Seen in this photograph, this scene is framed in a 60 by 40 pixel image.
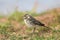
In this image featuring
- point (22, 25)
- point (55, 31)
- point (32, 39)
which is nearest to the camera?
point (32, 39)

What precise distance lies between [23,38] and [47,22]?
278cm

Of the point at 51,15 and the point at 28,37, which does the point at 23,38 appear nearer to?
the point at 28,37

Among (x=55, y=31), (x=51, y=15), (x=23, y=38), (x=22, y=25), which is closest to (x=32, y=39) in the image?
(x=23, y=38)

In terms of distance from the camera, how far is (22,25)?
1551cm

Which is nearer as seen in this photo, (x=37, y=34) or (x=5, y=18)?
(x=37, y=34)

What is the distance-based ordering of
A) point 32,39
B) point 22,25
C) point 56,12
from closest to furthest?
point 32,39 → point 22,25 → point 56,12

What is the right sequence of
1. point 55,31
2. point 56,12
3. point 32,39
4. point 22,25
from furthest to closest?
point 56,12
point 22,25
point 55,31
point 32,39

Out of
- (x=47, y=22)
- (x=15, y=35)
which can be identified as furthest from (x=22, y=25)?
(x=15, y=35)

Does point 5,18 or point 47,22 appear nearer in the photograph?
point 47,22

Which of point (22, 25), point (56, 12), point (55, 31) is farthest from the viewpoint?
point (56, 12)

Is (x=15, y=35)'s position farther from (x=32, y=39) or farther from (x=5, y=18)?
(x=5, y=18)

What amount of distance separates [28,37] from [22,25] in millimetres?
2149

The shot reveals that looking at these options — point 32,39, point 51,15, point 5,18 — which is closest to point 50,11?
point 51,15

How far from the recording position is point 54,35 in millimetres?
13414
